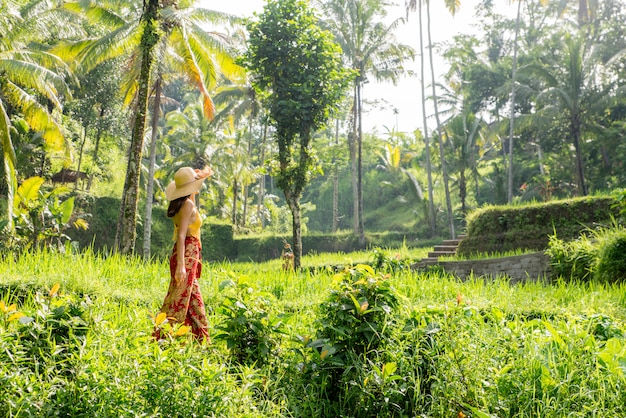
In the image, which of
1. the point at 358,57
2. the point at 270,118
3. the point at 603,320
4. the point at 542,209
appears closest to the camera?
the point at 603,320

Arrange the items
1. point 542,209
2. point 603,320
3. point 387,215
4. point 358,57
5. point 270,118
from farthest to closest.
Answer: point 387,215 → point 358,57 → point 542,209 → point 270,118 → point 603,320

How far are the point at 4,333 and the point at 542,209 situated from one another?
564 inches

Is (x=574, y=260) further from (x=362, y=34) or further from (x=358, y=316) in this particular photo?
(x=362, y=34)

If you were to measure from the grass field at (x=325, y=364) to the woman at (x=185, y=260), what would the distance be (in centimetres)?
33

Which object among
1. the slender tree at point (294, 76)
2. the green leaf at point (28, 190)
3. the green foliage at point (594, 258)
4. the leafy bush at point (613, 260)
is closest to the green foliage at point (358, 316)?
the green foliage at point (594, 258)

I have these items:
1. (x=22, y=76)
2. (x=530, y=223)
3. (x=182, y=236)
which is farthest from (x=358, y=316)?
(x=22, y=76)

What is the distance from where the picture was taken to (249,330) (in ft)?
13.6

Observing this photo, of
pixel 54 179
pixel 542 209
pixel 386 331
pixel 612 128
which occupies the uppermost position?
pixel 612 128

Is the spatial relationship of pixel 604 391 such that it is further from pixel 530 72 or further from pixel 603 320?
pixel 530 72

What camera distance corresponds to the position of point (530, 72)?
78.4 feet

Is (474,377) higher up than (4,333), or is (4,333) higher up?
(4,333)

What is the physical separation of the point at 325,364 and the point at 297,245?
8.78 meters

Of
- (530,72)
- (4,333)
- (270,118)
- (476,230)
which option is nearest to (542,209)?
(476,230)

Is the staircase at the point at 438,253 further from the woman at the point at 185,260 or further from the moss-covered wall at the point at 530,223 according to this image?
the woman at the point at 185,260
